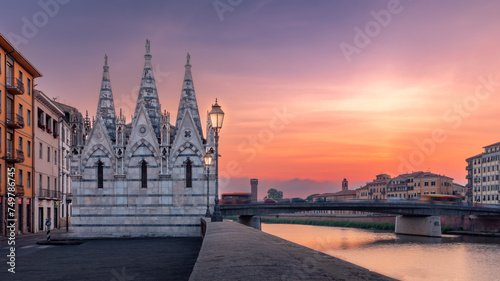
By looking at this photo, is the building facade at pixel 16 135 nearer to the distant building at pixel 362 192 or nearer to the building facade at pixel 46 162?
the building facade at pixel 46 162

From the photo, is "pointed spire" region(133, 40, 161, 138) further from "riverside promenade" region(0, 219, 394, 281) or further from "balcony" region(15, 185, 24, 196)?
"riverside promenade" region(0, 219, 394, 281)

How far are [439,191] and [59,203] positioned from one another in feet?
323

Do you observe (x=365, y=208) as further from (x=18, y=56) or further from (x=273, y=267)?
(x=273, y=267)

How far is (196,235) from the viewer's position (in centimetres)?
4328

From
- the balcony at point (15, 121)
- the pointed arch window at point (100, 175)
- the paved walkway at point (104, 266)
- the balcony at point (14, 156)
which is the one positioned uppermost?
the balcony at point (15, 121)

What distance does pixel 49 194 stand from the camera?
2373 inches

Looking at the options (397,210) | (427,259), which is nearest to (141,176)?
(427,259)

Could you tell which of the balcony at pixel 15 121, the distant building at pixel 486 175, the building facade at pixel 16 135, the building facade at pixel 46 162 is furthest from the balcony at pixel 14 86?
the distant building at pixel 486 175

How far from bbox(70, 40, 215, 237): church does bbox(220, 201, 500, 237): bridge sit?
17.1 meters

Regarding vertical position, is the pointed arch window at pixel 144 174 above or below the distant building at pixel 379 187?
above

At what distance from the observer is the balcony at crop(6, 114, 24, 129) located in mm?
47188

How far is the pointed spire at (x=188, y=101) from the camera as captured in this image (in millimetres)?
43691

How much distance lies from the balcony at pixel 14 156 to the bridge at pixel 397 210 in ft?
72.5

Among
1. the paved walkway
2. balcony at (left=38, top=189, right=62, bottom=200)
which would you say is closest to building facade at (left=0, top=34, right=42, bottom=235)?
balcony at (left=38, top=189, right=62, bottom=200)
